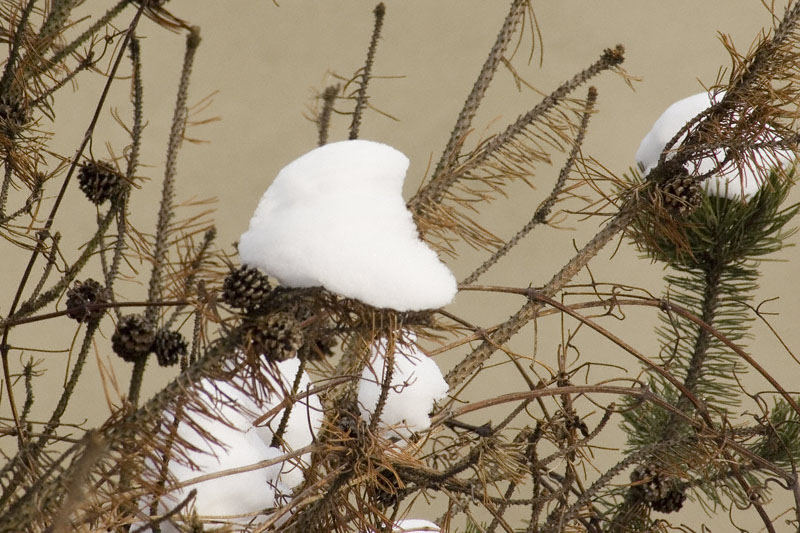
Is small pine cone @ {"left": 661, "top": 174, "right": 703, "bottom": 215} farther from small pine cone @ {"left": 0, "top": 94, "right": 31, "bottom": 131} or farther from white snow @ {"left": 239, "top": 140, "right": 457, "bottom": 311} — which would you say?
small pine cone @ {"left": 0, "top": 94, "right": 31, "bottom": 131}

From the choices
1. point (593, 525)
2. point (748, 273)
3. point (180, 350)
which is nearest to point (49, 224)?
point (180, 350)

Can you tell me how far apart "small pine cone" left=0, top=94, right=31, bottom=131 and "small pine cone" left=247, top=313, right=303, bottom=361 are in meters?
0.13

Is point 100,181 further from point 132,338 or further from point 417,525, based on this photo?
point 417,525

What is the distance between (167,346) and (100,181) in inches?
2.1

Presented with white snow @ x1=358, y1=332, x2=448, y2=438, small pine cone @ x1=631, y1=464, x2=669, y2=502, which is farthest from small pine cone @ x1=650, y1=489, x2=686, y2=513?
white snow @ x1=358, y1=332, x2=448, y2=438

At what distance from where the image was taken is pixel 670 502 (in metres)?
0.36

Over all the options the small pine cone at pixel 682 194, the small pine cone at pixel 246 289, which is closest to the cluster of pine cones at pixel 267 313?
the small pine cone at pixel 246 289

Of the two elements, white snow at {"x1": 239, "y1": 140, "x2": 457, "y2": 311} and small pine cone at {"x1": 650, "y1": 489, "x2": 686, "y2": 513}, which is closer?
white snow at {"x1": 239, "y1": 140, "x2": 457, "y2": 311}

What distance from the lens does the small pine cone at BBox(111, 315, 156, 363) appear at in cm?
26

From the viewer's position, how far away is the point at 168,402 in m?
0.19

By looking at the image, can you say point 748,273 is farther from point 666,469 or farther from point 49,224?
point 49,224

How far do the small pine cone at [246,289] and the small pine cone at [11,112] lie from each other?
12 cm

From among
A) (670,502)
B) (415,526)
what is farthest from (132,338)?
(670,502)

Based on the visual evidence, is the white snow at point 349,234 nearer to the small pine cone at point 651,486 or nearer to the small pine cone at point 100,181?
the small pine cone at point 100,181
